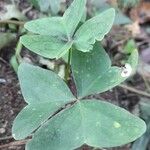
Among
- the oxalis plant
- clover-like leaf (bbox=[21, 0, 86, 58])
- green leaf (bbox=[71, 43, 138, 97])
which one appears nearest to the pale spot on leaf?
the oxalis plant

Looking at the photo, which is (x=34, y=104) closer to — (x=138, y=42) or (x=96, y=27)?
(x=96, y=27)

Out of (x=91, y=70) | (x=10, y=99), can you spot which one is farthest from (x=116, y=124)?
(x=10, y=99)

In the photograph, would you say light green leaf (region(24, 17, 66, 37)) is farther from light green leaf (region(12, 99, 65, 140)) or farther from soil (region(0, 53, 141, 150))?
soil (region(0, 53, 141, 150))

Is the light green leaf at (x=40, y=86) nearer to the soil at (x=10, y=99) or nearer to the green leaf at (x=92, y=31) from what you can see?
the green leaf at (x=92, y=31)

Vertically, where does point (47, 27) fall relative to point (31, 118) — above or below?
above

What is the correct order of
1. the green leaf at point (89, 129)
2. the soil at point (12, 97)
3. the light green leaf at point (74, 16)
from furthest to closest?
1. the soil at point (12, 97)
2. the light green leaf at point (74, 16)
3. the green leaf at point (89, 129)

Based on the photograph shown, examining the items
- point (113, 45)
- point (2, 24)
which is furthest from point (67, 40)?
point (113, 45)

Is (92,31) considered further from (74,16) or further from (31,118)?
(31,118)

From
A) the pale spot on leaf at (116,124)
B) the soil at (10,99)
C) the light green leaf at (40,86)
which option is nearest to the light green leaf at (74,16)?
the light green leaf at (40,86)
